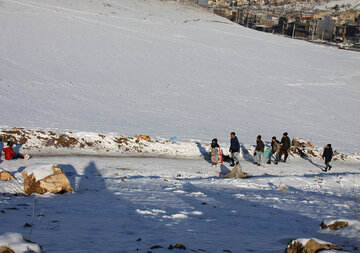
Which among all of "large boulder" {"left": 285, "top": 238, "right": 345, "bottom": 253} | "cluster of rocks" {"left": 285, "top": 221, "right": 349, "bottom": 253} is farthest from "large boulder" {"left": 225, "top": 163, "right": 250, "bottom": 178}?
"large boulder" {"left": 285, "top": 238, "right": 345, "bottom": 253}

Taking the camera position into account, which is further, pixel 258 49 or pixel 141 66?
pixel 258 49

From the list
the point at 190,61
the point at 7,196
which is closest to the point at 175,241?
Answer: the point at 7,196

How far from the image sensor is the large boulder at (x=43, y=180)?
9.78 metres

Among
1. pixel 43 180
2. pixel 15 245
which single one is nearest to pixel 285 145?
pixel 43 180

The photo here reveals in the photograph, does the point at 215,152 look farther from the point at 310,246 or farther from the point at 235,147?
the point at 310,246

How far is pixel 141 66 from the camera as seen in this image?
1649 inches

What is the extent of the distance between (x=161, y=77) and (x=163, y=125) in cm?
1661

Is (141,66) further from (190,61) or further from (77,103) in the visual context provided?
(77,103)

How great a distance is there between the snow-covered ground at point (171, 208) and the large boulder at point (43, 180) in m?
0.27

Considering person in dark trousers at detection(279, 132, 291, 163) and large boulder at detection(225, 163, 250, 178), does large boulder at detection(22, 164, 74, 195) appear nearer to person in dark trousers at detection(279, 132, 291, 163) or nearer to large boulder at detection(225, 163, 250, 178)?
large boulder at detection(225, 163, 250, 178)

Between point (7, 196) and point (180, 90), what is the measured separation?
1020 inches

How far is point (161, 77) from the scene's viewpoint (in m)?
38.6

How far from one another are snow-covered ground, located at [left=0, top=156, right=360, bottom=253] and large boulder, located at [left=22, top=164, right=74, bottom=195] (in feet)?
0.87

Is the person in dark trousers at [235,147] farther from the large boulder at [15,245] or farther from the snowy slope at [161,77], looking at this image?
the large boulder at [15,245]
